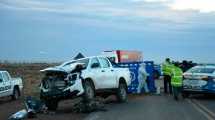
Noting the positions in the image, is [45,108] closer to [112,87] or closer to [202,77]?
[112,87]

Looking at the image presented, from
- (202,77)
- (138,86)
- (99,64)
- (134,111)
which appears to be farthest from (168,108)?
(138,86)

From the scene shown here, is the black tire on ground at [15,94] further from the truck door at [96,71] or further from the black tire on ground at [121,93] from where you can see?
the truck door at [96,71]

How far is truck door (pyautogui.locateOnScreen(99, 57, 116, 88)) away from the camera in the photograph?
2492 cm

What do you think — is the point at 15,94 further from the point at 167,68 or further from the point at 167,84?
the point at 167,84

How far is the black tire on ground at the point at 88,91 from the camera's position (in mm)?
22158

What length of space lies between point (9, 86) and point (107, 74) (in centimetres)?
692

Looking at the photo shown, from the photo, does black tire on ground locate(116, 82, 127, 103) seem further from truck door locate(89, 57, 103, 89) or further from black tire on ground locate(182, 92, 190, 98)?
black tire on ground locate(182, 92, 190, 98)

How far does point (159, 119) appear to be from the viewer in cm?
1812

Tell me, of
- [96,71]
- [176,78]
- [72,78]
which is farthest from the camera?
[176,78]

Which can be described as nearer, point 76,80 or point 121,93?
point 76,80

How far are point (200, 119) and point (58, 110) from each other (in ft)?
21.7

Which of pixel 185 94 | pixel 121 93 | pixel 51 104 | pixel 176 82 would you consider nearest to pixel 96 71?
pixel 51 104

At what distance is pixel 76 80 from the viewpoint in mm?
21812

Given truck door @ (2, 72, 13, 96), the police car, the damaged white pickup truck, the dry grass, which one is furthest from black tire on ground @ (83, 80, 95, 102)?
the dry grass
